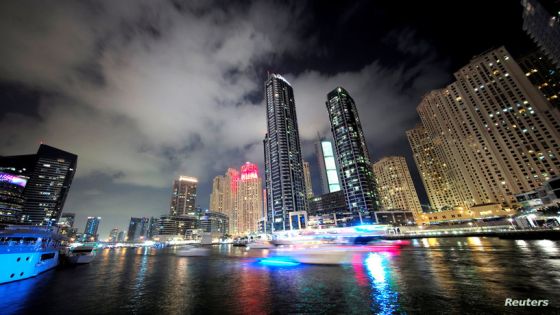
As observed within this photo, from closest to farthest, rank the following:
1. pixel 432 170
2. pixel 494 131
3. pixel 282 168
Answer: pixel 494 131
pixel 282 168
pixel 432 170

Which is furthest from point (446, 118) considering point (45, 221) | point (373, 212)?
point (45, 221)

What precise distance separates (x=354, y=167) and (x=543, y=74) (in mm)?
111879

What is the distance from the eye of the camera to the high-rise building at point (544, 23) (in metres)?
65.4

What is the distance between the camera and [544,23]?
235 feet

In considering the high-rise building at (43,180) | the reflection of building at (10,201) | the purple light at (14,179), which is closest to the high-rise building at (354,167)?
the purple light at (14,179)

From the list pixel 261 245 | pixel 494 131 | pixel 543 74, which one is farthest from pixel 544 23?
pixel 261 245

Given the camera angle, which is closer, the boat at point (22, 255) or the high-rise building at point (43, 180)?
the boat at point (22, 255)

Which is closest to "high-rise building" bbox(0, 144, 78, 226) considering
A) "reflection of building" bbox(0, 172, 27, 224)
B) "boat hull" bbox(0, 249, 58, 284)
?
"reflection of building" bbox(0, 172, 27, 224)

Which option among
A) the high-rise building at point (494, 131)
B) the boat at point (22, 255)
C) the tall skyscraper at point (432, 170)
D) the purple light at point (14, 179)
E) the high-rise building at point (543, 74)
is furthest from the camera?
the tall skyscraper at point (432, 170)

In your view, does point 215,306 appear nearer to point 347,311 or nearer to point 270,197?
point 347,311

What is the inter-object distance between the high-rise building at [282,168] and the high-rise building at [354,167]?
3665 centimetres

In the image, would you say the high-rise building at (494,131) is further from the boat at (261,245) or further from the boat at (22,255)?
the boat at (22,255)

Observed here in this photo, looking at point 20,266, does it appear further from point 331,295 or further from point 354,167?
point 354,167

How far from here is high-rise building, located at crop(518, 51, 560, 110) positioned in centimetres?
10669
